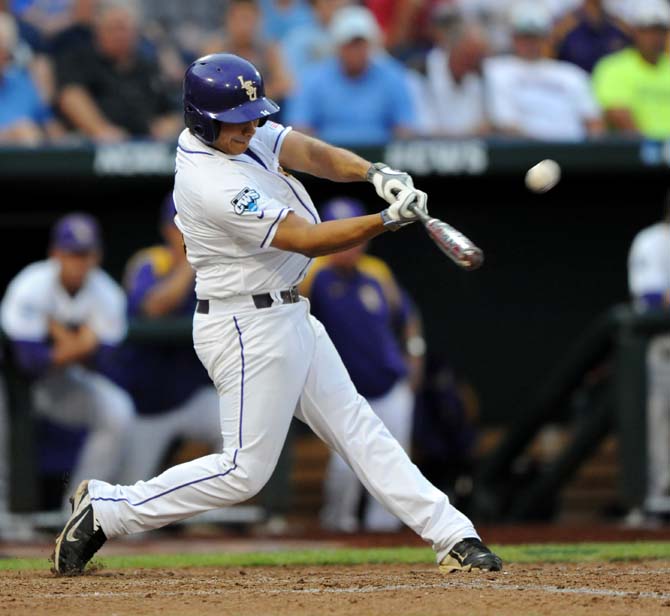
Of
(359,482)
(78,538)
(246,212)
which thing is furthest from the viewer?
(359,482)

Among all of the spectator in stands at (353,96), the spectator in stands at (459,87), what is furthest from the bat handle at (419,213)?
the spectator in stands at (459,87)

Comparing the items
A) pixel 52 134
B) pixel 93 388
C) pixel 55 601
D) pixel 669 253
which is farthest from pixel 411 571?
pixel 52 134

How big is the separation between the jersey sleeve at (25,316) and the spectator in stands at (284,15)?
3.07 m

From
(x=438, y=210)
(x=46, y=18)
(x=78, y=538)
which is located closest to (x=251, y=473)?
(x=78, y=538)

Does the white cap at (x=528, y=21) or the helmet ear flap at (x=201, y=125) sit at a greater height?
the white cap at (x=528, y=21)

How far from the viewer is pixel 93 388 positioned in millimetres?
8320

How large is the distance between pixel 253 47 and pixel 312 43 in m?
0.69

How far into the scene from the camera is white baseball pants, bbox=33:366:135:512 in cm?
829

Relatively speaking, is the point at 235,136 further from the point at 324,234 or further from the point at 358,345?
the point at 358,345

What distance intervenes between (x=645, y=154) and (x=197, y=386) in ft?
10.5

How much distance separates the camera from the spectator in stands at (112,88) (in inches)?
361

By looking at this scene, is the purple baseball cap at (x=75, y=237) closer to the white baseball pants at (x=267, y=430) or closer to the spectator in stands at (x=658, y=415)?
the spectator in stands at (x=658, y=415)

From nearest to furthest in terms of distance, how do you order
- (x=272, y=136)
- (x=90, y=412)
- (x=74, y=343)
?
1. (x=272, y=136)
2. (x=74, y=343)
3. (x=90, y=412)

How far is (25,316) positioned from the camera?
326 inches
